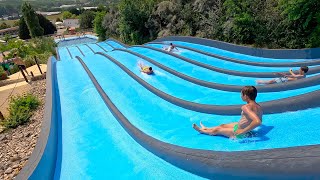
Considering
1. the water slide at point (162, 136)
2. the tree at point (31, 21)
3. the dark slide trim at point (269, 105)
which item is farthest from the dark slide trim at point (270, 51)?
the tree at point (31, 21)

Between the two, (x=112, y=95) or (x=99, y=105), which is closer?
(x=99, y=105)

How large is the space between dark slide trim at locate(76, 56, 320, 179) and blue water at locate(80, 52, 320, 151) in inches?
16.6

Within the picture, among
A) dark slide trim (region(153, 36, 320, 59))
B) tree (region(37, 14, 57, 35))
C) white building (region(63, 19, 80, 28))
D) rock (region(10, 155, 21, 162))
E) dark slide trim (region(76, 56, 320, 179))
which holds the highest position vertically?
dark slide trim (region(76, 56, 320, 179))

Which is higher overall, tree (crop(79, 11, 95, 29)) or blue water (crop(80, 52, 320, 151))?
blue water (crop(80, 52, 320, 151))

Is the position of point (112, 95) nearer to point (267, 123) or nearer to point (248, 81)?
point (248, 81)

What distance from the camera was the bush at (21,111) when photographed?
7861mm

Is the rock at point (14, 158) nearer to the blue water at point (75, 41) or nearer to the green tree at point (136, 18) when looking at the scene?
the green tree at point (136, 18)

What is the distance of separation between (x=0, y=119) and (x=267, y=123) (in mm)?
8372

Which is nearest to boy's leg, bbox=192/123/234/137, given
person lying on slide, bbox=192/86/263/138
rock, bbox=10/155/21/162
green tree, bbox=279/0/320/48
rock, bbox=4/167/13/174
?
person lying on slide, bbox=192/86/263/138

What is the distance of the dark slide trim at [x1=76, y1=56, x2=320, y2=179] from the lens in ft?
9.64

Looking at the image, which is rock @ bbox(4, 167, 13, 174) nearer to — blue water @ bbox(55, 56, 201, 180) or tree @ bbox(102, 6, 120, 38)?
blue water @ bbox(55, 56, 201, 180)

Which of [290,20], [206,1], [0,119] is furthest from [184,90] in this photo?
[206,1]

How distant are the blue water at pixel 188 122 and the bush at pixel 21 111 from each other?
2.62 meters

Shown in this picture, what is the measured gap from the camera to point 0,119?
8570 mm
